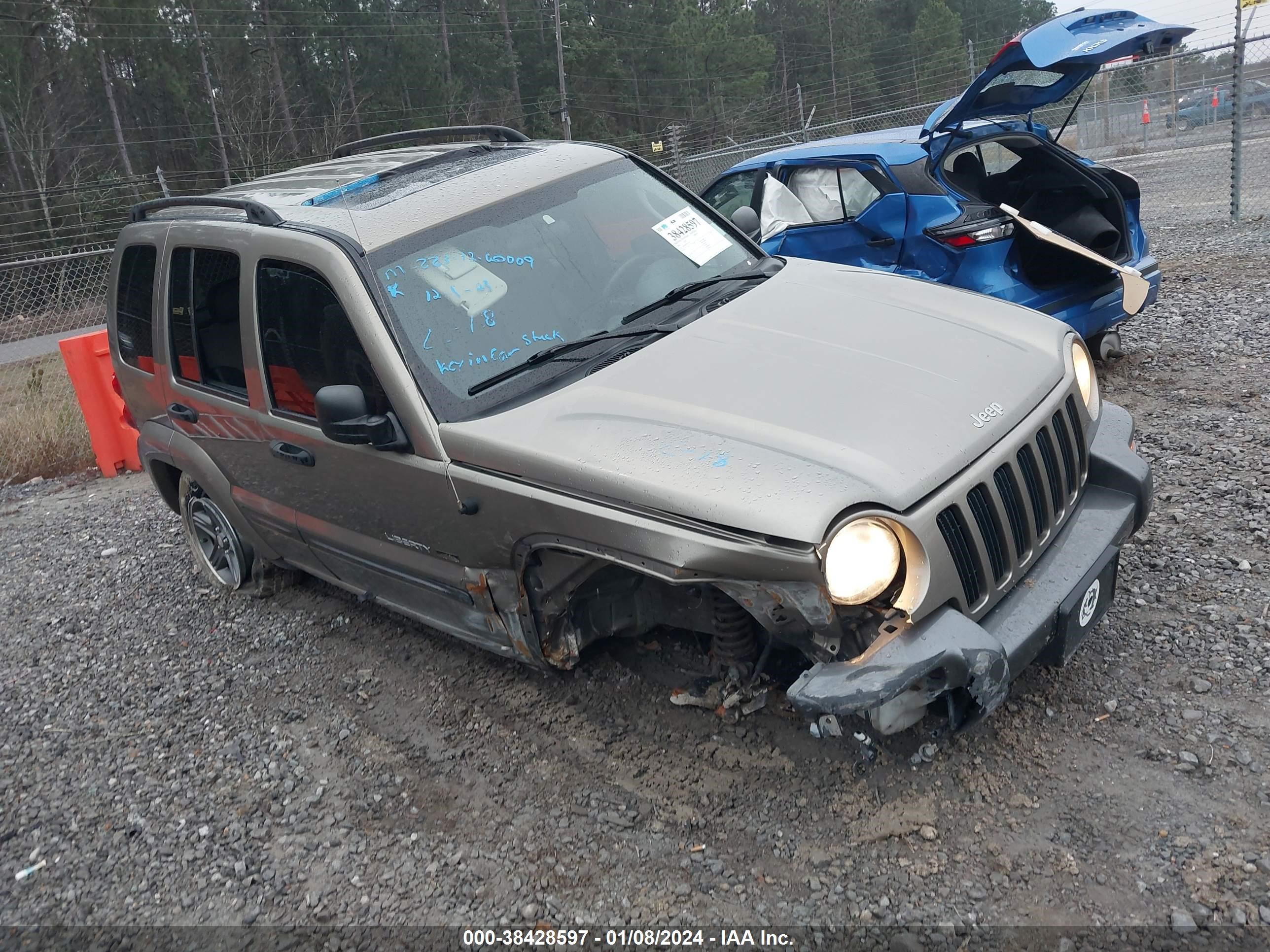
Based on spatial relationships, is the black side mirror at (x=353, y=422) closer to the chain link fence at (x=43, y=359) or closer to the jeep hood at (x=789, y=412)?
the jeep hood at (x=789, y=412)

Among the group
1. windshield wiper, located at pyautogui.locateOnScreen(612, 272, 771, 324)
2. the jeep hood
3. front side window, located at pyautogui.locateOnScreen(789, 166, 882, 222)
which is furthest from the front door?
front side window, located at pyautogui.locateOnScreen(789, 166, 882, 222)

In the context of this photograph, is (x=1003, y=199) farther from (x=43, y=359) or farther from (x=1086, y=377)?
(x=43, y=359)

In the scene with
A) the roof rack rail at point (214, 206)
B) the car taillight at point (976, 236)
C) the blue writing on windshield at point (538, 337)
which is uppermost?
the roof rack rail at point (214, 206)

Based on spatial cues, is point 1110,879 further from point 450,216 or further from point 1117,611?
point 450,216

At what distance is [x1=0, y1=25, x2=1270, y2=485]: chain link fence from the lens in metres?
9.17

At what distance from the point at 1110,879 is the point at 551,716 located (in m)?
1.91

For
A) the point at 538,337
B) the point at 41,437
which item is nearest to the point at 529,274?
the point at 538,337

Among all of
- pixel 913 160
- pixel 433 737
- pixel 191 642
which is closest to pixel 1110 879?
pixel 433 737

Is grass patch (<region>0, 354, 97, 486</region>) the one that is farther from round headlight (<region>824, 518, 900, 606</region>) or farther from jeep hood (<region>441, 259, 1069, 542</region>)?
round headlight (<region>824, 518, 900, 606</region>)

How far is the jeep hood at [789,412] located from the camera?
268 centimetres

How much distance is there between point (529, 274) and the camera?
3.63m

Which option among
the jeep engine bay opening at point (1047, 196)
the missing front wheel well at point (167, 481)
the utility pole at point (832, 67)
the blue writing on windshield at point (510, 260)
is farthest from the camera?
the utility pole at point (832, 67)

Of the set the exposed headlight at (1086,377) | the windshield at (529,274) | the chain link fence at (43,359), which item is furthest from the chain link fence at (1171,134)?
the chain link fence at (43,359)

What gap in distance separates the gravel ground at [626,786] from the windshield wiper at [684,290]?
1.27 m
